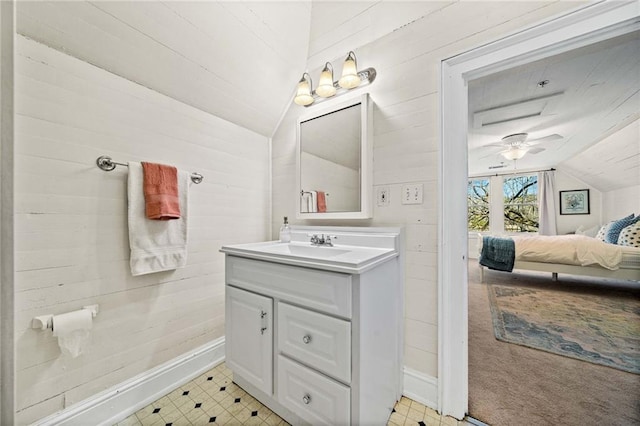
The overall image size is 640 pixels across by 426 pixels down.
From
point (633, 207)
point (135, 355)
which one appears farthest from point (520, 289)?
point (135, 355)

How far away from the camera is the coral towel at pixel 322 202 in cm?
165

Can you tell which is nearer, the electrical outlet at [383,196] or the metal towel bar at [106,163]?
the metal towel bar at [106,163]

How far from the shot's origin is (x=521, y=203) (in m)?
5.38

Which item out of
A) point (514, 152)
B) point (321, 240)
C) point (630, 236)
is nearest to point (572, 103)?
point (514, 152)

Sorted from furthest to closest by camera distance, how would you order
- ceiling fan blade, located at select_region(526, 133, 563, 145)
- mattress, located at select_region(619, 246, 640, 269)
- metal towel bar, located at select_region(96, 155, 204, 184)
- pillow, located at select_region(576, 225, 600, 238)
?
1. pillow, located at select_region(576, 225, 600, 238)
2. ceiling fan blade, located at select_region(526, 133, 563, 145)
3. mattress, located at select_region(619, 246, 640, 269)
4. metal towel bar, located at select_region(96, 155, 204, 184)

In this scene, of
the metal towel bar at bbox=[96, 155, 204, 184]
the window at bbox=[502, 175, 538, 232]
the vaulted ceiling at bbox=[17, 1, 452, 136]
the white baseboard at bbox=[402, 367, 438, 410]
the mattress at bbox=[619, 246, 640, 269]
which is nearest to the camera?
the vaulted ceiling at bbox=[17, 1, 452, 136]

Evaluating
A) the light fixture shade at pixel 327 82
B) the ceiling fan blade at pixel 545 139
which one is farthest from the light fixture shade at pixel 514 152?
the light fixture shade at pixel 327 82

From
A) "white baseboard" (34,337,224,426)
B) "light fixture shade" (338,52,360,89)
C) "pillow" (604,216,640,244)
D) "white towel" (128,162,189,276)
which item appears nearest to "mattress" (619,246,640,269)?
"pillow" (604,216,640,244)

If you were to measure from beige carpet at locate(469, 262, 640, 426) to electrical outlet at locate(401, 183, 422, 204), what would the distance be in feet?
3.76

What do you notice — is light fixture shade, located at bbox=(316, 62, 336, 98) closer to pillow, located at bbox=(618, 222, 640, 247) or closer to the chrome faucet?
the chrome faucet

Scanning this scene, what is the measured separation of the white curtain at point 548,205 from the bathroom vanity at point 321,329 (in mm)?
5646

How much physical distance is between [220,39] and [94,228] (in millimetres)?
1208

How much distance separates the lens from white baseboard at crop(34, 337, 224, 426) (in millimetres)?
1072

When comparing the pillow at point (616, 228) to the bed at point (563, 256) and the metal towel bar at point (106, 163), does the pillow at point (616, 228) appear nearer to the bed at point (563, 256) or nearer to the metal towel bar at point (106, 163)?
the bed at point (563, 256)
